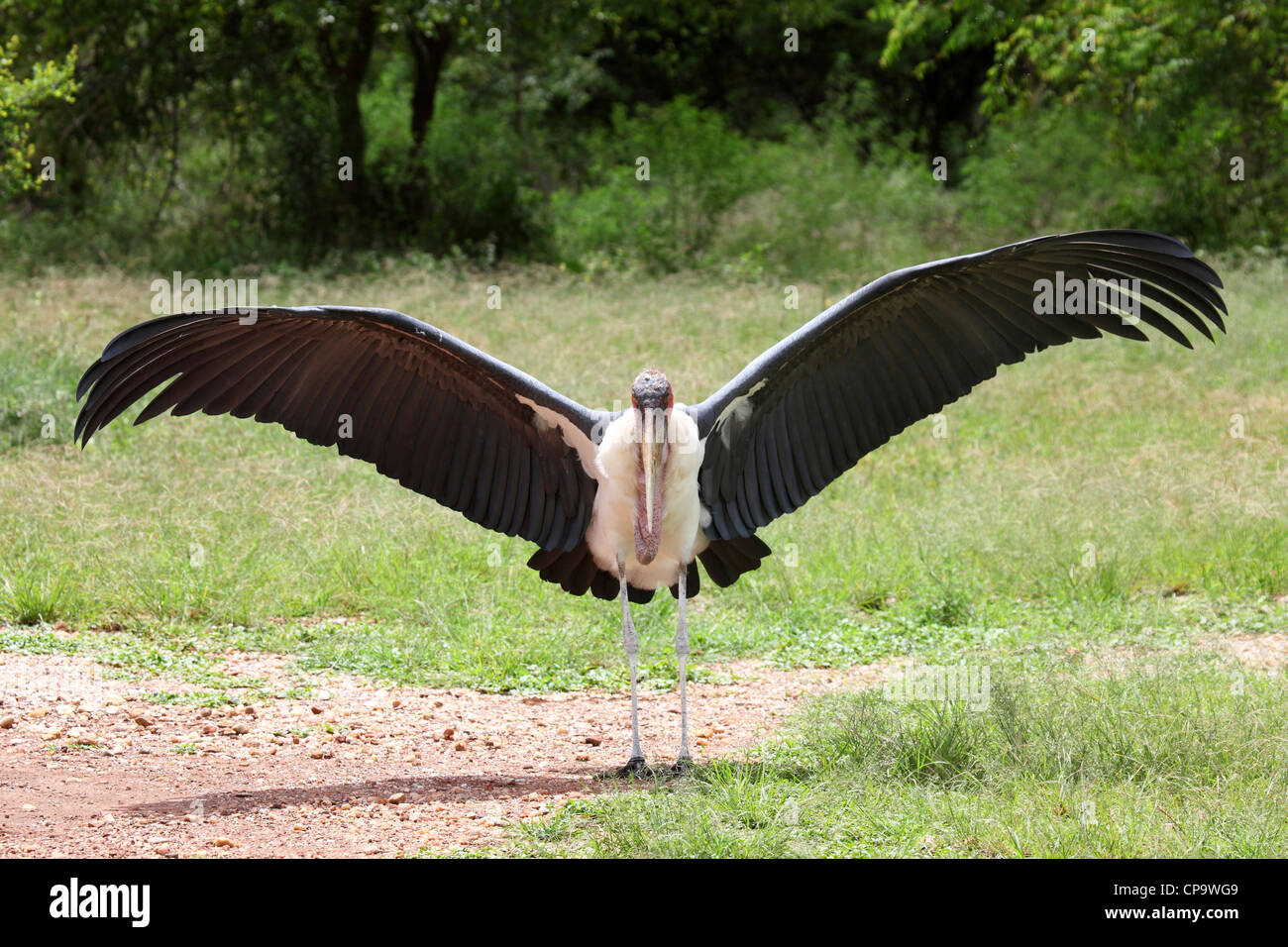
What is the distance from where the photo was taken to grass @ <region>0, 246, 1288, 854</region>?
4672 millimetres

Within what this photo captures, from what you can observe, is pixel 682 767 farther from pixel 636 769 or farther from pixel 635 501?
pixel 635 501

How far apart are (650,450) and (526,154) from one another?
1777 centimetres

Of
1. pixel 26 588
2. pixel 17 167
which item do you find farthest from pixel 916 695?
pixel 17 167

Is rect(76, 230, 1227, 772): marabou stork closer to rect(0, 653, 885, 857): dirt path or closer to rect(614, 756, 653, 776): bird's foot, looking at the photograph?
rect(614, 756, 653, 776): bird's foot

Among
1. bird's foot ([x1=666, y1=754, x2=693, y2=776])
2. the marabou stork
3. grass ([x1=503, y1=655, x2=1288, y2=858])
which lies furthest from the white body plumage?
grass ([x1=503, y1=655, x2=1288, y2=858])

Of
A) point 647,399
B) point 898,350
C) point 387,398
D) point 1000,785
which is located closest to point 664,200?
point 898,350

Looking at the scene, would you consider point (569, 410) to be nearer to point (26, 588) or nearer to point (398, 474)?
point (398, 474)

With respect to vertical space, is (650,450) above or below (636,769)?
above

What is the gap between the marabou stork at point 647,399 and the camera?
4.96 metres

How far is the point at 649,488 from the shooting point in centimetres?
503

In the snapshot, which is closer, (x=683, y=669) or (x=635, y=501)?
(x=635, y=501)

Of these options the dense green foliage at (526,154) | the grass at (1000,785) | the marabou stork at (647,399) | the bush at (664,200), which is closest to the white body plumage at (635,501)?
the marabou stork at (647,399)

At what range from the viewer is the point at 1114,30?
52.7 feet

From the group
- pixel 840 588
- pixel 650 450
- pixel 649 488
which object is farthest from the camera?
pixel 840 588
